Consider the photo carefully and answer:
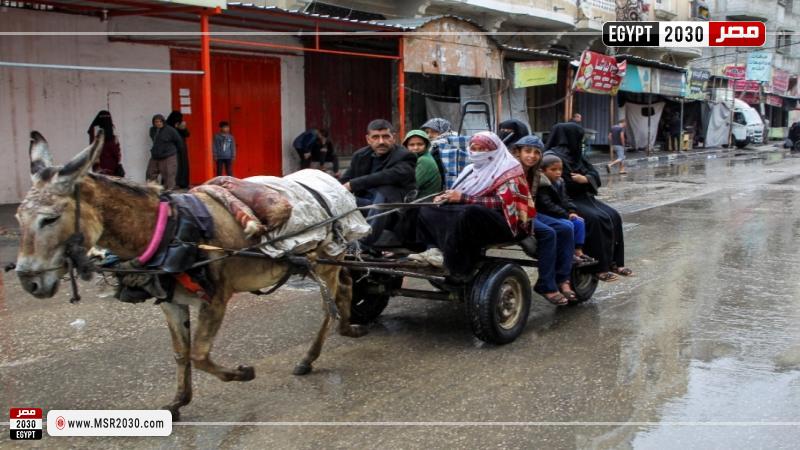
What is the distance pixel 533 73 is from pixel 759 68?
27001 mm

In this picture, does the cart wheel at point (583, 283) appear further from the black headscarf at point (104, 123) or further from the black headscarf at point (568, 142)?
the black headscarf at point (104, 123)

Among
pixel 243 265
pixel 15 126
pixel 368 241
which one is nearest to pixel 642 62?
pixel 15 126

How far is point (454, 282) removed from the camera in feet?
17.8

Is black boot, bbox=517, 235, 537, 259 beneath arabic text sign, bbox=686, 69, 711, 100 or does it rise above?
beneath

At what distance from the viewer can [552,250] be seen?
5867 millimetres

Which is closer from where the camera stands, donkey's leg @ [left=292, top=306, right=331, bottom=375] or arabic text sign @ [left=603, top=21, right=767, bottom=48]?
donkey's leg @ [left=292, top=306, right=331, bottom=375]

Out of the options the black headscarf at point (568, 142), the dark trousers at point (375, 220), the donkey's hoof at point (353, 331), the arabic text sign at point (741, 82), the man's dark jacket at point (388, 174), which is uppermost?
the arabic text sign at point (741, 82)

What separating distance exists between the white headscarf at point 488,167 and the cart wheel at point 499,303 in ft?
1.93

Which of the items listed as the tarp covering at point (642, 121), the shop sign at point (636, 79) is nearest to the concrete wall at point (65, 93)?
the shop sign at point (636, 79)

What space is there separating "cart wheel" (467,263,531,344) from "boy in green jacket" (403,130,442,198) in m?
1.04

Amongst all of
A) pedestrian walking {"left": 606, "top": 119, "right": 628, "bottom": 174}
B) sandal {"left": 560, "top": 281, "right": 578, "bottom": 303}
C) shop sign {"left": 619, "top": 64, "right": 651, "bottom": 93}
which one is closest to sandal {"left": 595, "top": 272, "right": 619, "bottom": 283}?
sandal {"left": 560, "top": 281, "right": 578, "bottom": 303}

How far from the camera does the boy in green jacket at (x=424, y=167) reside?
621 cm

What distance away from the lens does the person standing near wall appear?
13445 mm

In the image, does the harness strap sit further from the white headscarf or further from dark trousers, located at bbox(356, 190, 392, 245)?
the white headscarf
